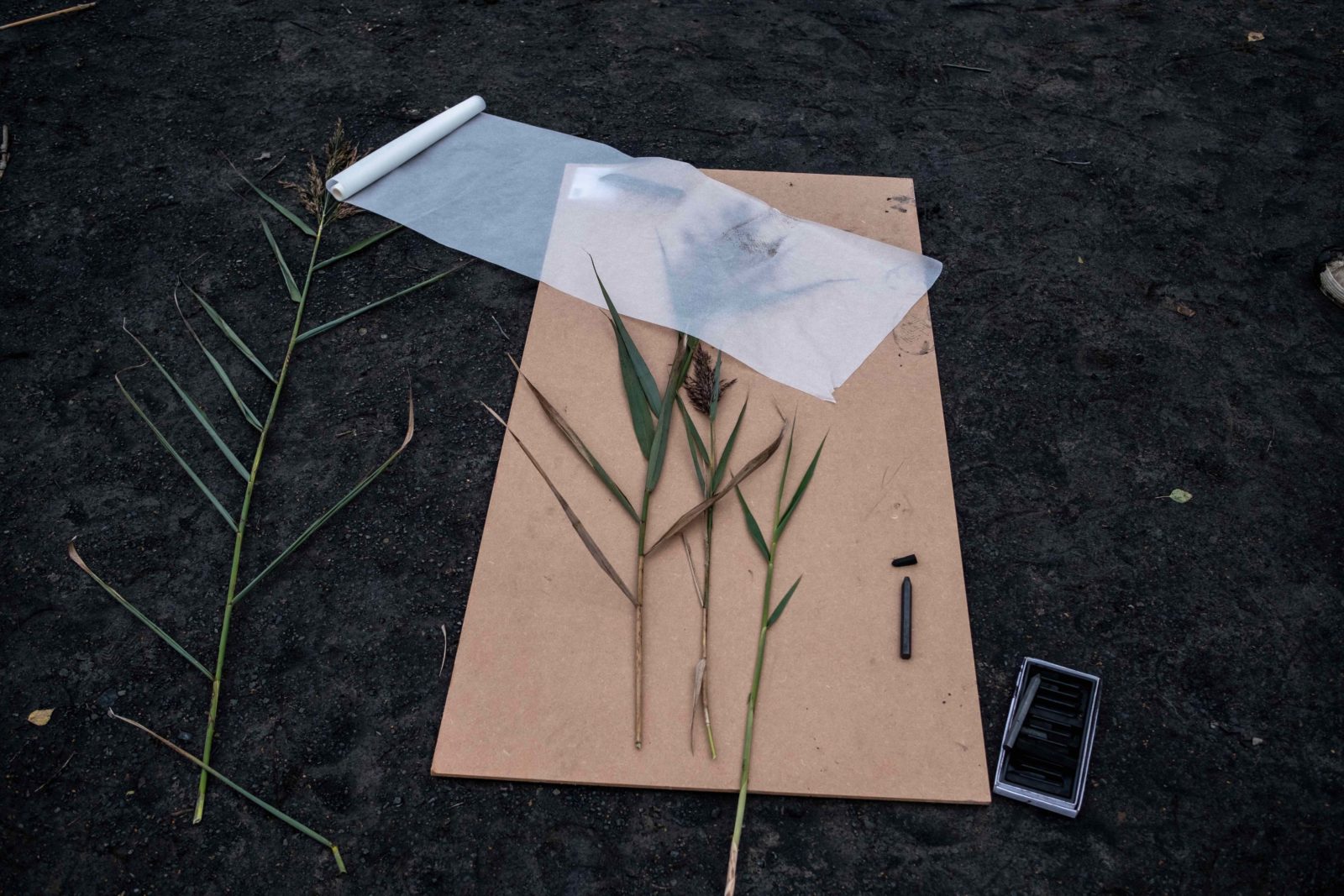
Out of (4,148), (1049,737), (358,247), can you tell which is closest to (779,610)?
(1049,737)

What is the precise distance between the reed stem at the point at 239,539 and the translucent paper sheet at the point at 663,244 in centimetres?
32

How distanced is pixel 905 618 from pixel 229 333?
1398mm

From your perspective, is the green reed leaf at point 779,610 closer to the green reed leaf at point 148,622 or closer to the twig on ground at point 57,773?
the green reed leaf at point 148,622

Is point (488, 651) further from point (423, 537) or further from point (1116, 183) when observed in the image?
point (1116, 183)

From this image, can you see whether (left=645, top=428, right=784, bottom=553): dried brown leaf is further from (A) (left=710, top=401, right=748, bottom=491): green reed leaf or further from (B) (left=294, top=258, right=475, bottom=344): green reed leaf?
(B) (left=294, top=258, right=475, bottom=344): green reed leaf

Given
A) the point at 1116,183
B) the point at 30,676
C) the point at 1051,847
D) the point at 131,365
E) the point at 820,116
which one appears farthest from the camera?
the point at 820,116

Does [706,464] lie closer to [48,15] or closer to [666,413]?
[666,413]

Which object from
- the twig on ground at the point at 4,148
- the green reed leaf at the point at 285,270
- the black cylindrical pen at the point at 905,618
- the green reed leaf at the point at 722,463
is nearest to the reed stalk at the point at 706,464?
the green reed leaf at the point at 722,463

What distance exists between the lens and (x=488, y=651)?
1.37 meters

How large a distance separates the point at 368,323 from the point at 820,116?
1268mm

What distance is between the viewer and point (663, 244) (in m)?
1.87

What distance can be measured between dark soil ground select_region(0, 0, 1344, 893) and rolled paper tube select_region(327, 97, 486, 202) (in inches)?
4.2

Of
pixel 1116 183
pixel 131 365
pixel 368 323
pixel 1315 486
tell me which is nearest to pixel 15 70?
pixel 131 365

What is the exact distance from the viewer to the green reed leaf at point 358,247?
1845 mm
